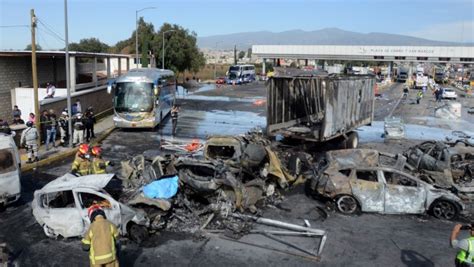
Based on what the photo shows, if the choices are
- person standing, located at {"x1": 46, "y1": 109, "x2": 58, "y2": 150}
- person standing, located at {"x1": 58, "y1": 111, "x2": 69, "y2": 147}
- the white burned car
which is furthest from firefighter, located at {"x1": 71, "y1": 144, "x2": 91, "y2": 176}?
person standing, located at {"x1": 58, "y1": 111, "x2": 69, "y2": 147}

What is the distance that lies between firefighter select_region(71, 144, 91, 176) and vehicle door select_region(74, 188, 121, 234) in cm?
243

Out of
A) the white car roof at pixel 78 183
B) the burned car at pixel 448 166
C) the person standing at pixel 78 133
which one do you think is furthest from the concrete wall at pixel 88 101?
the burned car at pixel 448 166

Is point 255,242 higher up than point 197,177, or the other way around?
point 197,177

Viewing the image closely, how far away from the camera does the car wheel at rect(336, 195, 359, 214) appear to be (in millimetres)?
12273

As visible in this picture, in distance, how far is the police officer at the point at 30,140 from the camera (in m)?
16.6

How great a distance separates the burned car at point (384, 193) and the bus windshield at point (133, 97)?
46.9 feet

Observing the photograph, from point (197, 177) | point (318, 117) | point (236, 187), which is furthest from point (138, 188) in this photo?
point (318, 117)

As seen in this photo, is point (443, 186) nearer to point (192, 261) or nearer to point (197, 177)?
point (197, 177)

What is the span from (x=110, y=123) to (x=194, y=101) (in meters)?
16.5

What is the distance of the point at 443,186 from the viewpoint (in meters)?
13.6

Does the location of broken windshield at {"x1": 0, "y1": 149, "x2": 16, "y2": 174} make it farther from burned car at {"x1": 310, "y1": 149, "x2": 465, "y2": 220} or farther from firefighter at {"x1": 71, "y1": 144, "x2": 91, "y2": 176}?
burned car at {"x1": 310, "y1": 149, "x2": 465, "y2": 220}

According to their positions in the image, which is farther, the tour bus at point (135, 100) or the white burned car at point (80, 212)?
the tour bus at point (135, 100)

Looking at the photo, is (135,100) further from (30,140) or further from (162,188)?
(162,188)

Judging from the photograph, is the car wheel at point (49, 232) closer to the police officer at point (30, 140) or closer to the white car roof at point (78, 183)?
the white car roof at point (78, 183)
